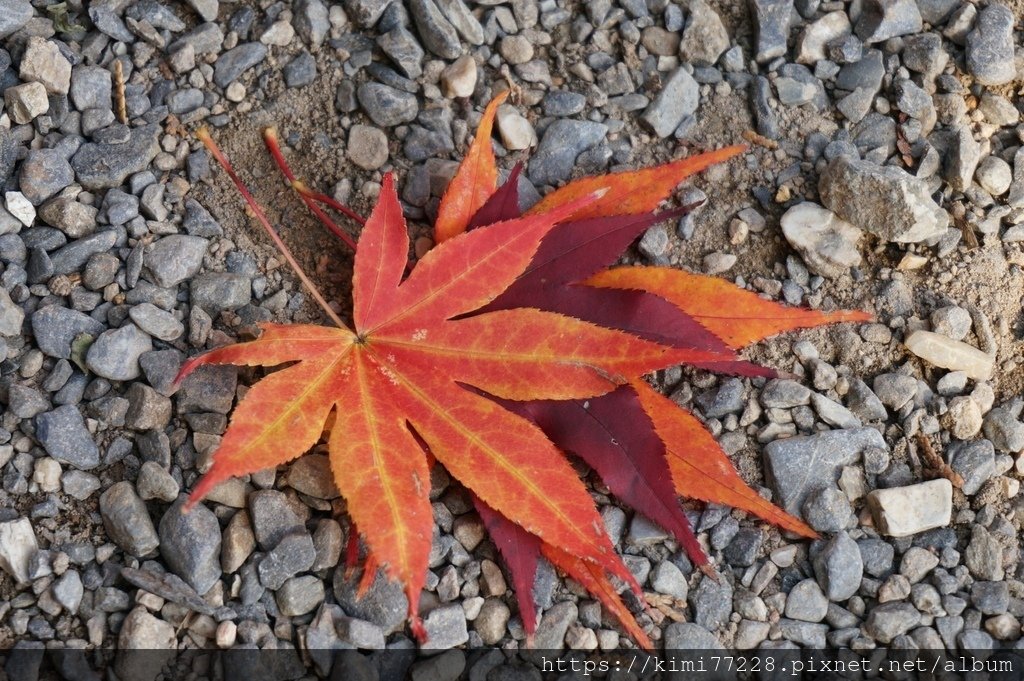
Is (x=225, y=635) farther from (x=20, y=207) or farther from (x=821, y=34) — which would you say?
(x=821, y=34)

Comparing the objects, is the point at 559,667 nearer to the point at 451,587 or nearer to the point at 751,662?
the point at 451,587

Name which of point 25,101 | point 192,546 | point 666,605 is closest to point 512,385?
point 666,605

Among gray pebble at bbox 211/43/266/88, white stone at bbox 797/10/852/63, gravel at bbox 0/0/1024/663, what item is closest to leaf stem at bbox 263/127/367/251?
gravel at bbox 0/0/1024/663

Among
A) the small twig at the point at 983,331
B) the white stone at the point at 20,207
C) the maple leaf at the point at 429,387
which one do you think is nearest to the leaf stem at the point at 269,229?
the maple leaf at the point at 429,387

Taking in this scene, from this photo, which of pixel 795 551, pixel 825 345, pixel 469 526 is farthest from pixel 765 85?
pixel 469 526

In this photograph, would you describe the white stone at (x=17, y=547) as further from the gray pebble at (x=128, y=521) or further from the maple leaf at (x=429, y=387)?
the maple leaf at (x=429, y=387)
